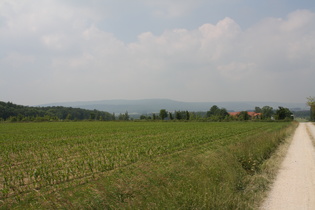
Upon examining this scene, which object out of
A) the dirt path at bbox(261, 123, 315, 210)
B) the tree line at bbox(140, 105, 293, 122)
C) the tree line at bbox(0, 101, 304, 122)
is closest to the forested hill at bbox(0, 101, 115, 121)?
the tree line at bbox(0, 101, 304, 122)

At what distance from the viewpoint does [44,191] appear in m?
8.76

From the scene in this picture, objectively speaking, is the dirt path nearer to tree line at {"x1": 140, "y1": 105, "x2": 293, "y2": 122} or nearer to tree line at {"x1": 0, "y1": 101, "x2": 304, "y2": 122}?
tree line at {"x1": 140, "y1": 105, "x2": 293, "y2": 122}

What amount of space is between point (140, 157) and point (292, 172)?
29.3 feet

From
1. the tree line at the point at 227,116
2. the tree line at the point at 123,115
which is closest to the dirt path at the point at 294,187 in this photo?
the tree line at the point at 227,116

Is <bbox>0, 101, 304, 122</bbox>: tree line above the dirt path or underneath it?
above

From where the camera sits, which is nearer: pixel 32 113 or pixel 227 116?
pixel 227 116

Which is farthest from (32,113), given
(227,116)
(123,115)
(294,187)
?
(294,187)

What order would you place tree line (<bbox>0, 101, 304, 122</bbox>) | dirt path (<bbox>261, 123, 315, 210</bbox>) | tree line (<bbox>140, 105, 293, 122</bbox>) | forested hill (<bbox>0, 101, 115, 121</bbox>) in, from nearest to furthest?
dirt path (<bbox>261, 123, 315, 210</bbox>) → tree line (<bbox>140, 105, 293, 122</bbox>) → tree line (<bbox>0, 101, 304, 122</bbox>) → forested hill (<bbox>0, 101, 115, 121</bbox>)

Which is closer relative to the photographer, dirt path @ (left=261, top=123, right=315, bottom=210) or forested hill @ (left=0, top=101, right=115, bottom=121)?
dirt path @ (left=261, top=123, right=315, bottom=210)

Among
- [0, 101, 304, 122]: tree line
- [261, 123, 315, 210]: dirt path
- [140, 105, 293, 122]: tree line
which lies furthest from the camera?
[0, 101, 304, 122]: tree line

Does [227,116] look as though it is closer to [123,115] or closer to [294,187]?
[123,115]

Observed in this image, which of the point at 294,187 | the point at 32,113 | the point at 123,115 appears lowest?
the point at 294,187

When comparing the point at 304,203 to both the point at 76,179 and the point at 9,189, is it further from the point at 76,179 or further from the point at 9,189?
the point at 9,189

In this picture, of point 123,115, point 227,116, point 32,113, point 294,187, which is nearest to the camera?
point 294,187
